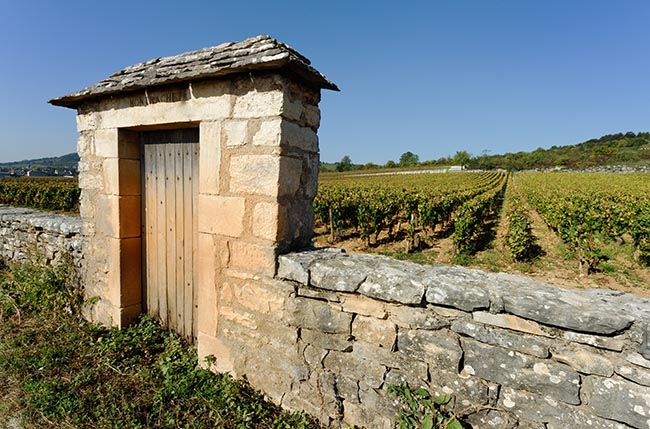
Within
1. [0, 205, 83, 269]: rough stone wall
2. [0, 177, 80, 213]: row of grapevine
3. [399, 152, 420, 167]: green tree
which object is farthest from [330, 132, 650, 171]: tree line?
[0, 205, 83, 269]: rough stone wall

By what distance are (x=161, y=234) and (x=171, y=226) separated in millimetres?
206

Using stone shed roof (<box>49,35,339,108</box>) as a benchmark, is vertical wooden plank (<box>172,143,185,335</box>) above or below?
below

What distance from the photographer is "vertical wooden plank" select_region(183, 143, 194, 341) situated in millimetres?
3105

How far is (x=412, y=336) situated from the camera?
6.70 ft

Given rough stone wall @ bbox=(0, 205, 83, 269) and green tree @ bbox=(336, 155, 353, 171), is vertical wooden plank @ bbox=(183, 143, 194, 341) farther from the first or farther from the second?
green tree @ bbox=(336, 155, 353, 171)


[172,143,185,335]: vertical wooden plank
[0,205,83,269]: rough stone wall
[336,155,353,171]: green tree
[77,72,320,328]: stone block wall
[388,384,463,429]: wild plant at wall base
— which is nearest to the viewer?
[388,384,463,429]: wild plant at wall base

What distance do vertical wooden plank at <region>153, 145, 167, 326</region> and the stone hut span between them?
17 millimetres

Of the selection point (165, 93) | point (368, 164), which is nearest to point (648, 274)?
point (165, 93)

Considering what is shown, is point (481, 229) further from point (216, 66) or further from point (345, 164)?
point (345, 164)

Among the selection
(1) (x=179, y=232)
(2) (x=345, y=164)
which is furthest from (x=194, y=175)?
(2) (x=345, y=164)

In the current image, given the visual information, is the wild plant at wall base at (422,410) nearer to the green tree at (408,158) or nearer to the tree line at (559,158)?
the tree line at (559,158)

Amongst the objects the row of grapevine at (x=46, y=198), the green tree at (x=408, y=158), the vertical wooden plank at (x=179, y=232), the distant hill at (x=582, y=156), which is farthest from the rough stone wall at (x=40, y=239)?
→ the green tree at (x=408, y=158)

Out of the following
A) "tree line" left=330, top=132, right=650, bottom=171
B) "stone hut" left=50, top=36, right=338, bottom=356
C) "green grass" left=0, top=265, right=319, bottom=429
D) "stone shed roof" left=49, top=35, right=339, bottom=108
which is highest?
"tree line" left=330, top=132, right=650, bottom=171

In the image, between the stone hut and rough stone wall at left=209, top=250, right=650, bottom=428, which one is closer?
rough stone wall at left=209, top=250, right=650, bottom=428
